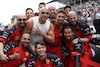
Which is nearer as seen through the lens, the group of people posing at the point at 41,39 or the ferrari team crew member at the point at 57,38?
the group of people posing at the point at 41,39

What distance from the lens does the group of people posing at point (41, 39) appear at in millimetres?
2297

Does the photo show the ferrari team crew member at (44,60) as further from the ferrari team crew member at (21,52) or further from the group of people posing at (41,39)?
the ferrari team crew member at (21,52)

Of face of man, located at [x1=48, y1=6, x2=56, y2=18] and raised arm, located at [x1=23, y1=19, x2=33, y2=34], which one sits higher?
face of man, located at [x1=48, y1=6, x2=56, y2=18]

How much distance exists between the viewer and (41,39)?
2.59 meters

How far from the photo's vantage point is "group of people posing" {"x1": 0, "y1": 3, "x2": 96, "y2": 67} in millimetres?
2297

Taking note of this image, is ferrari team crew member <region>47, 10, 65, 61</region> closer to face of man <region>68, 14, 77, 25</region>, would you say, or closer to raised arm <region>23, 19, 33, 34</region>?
face of man <region>68, 14, 77, 25</region>

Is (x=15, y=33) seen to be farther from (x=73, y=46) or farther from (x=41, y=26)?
(x=73, y=46)

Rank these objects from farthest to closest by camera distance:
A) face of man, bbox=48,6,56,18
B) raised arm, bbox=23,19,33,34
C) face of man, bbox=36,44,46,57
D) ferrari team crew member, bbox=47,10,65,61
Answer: face of man, bbox=48,6,56,18 < ferrari team crew member, bbox=47,10,65,61 < raised arm, bbox=23,19,33,34 < face of man, bbox=36,44,46,57

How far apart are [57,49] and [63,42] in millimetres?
296

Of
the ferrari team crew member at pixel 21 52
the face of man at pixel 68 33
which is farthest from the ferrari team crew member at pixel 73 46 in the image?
the ferrari team crew member at pixel 21 52

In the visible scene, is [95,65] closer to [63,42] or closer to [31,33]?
[63,42]

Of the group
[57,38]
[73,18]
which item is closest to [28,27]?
[57,38]

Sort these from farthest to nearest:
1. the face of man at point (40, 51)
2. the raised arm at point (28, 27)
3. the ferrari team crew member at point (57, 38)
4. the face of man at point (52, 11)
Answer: the face of man at point (52, 11) < the ferrari team crew member at point (57, 38) < the raised arm at point (28, 27) < the face of man at point (40, 51)

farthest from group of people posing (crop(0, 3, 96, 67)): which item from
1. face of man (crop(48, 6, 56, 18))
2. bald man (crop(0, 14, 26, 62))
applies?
face of man (crop(48, 6, 56, 18))
